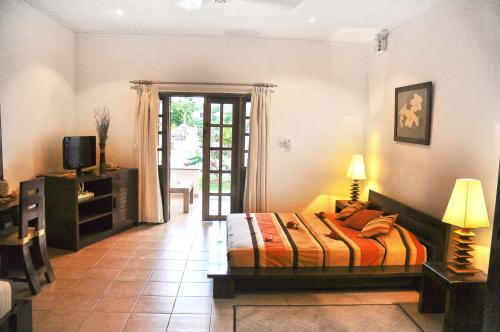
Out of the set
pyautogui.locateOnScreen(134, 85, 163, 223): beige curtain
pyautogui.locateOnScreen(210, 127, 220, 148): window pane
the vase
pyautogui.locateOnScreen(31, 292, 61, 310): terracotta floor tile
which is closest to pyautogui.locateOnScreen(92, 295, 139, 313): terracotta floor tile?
pyautogui.locateOnScreen(31, 292, 61, 310): terracotta floor tile

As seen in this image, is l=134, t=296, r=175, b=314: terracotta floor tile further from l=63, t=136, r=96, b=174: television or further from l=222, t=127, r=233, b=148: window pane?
l=222, t=127, r=233, b=148: window pane

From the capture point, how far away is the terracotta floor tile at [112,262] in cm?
383

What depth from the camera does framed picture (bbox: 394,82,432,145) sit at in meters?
3.78

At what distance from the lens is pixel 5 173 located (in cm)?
380

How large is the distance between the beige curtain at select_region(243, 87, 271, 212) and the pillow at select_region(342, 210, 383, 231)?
1.56 meters

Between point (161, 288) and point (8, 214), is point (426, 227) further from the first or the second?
point (8, 214)

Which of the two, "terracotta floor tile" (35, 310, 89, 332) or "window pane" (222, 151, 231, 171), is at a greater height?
"window pane" (222, 151, 231, 171)

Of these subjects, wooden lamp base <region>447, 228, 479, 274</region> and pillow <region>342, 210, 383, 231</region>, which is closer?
wooden lamp base <region>447, 228, 479, 274</region>

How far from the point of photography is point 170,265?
3.89 metres

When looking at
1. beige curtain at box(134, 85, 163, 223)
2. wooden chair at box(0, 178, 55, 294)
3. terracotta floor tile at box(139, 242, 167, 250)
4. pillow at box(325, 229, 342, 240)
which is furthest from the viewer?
beige curtain at box(134, 85, 163, 223)

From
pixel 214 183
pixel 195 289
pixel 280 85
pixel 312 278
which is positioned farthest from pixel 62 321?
pixel 280 85

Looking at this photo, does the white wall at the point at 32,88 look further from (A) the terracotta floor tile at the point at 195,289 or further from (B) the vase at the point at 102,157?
(A) the terracotta floor tile at the point at 195,289

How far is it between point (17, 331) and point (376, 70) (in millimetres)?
4974

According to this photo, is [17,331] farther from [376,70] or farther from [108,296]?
[376,70]
